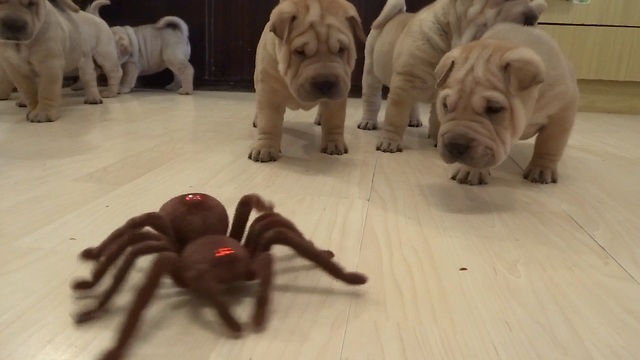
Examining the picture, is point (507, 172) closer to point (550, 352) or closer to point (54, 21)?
point (550, 352)

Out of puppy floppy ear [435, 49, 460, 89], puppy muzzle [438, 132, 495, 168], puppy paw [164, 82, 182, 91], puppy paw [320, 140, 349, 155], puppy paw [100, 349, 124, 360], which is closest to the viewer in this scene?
puppy paw [100, 349, 124, 360]

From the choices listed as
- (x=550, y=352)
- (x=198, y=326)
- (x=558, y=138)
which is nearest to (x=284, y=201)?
(x=198, y=326)

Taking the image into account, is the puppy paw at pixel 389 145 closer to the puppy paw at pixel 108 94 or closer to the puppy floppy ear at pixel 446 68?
the puppy floppy ear at pixel 446 68

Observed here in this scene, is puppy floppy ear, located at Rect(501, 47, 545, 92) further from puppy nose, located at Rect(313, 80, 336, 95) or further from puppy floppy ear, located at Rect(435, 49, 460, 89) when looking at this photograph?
puppy nose, located at Rect(313, 80, 336, 95)

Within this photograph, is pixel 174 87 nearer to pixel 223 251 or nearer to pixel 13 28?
pixel 13 28

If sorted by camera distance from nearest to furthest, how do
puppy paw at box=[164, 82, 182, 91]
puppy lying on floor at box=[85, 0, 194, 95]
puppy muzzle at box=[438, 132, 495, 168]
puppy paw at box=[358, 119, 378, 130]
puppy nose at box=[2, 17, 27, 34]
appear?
puppy muzzle at box=[438, 132, 495, 168]
puppy nose at box=[2, 17, 27, 34]
puppy paw at box=[358, 119, 378, 130]
puppy lying on floor at box=[85, 0, 194, 95]
puppy paw at box=[164, 82, 182, 91]

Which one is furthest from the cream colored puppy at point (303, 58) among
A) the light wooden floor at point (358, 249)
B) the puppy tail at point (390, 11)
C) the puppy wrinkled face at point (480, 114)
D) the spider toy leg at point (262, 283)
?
the spider toy leg at point (262, 283)

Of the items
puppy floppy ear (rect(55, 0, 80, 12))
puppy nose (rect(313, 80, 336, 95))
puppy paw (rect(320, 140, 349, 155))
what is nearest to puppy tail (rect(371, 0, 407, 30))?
puppy paw (rect(320, 140, 349, 155))
